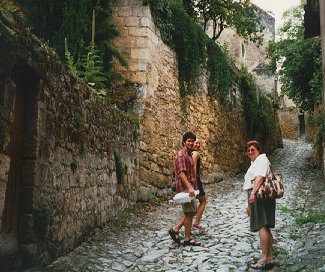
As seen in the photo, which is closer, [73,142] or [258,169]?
[258,169]

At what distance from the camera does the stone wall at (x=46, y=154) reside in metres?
4.22

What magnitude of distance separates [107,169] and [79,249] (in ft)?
6.36

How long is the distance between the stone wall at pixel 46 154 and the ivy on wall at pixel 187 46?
489 cm

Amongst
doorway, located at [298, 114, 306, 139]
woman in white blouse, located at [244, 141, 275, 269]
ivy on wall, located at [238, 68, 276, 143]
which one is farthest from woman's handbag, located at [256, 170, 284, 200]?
doorway, located at [298, 114, 306, 139]

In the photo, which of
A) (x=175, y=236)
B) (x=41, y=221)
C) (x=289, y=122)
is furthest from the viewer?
(x=289, y=122)

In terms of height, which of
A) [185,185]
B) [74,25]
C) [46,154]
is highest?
[74,25]

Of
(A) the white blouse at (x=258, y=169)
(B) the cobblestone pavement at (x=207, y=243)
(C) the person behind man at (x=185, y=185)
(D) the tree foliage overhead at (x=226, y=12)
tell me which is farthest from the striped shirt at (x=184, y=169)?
(D) the tree foliage overhead at (x=226, y=12)

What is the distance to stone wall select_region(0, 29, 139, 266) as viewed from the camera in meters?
4.22

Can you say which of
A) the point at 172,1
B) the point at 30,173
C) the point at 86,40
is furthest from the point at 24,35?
the point at 172,1

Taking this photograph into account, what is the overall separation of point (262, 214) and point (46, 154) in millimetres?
2490

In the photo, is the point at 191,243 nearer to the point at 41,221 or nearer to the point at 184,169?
the point at 184,169

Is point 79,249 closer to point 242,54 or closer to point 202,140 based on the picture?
point 202,140

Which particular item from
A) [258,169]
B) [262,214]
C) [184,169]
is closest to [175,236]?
[184,169]

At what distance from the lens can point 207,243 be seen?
6.05m
